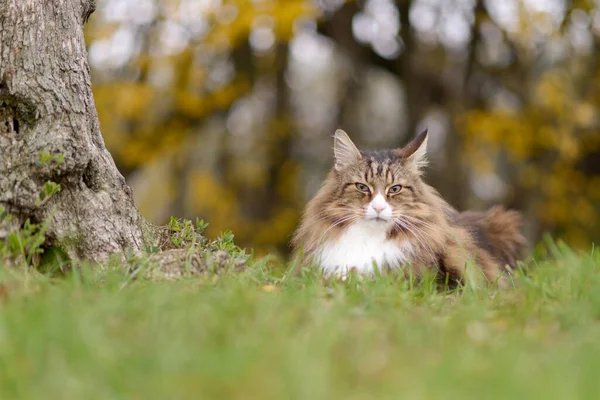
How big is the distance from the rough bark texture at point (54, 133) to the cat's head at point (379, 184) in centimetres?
175

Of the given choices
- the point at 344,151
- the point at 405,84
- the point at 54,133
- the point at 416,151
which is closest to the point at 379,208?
the point at 416,151

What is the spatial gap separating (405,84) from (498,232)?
6.85m

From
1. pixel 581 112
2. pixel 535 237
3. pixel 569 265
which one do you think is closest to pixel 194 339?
pixel 569 265

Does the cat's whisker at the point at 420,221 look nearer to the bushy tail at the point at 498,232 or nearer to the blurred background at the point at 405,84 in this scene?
the bushy tail at the point at 498,232

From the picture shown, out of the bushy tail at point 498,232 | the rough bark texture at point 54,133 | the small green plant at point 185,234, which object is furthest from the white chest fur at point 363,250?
the rough bark texture at point 54,133

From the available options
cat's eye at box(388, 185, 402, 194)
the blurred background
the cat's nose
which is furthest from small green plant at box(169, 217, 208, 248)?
the blurred background

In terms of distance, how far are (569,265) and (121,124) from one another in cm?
1045

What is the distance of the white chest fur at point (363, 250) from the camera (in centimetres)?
537

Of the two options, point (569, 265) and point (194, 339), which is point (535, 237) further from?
point (194, 339)

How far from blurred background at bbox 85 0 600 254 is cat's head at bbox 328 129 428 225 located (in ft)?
14.8

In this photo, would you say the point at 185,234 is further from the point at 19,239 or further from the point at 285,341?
the point at 285,341

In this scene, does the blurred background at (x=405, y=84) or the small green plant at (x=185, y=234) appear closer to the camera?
the small green plant at (x=185, y=234)

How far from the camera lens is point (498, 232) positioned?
679 centimetres

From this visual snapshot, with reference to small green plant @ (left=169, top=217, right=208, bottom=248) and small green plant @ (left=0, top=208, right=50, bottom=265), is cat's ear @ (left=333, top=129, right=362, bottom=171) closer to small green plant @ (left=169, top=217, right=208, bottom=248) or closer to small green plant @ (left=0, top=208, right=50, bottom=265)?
small green plant @ (left=169, top=217, right=208, bottom=248)
